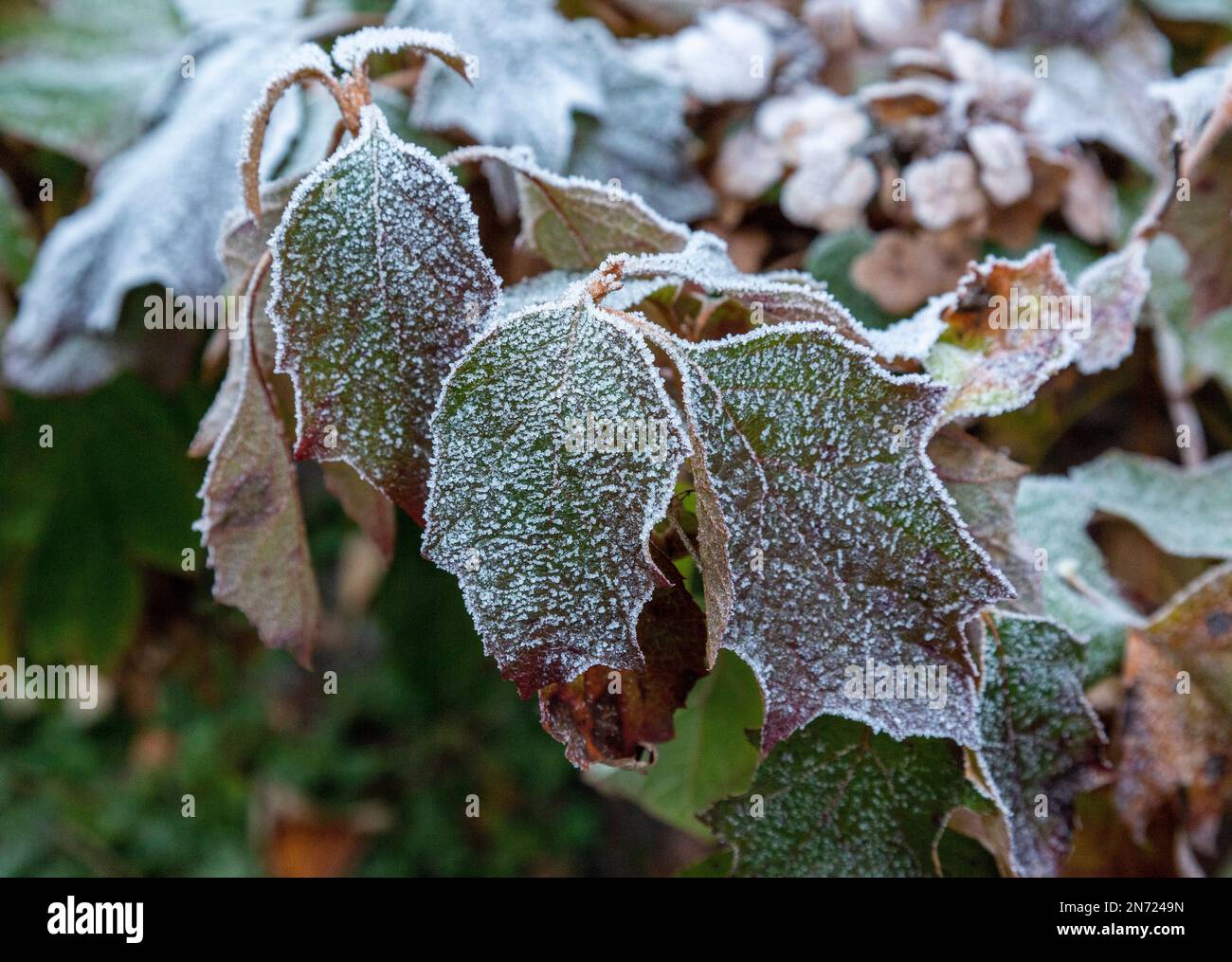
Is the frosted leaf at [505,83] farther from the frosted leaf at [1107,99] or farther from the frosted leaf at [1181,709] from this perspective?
the frosted leaf at [1181,709]

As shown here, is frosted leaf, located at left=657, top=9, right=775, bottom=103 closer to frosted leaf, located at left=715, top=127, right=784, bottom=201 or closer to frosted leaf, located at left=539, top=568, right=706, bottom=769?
frosted leaf, located at left=715, top=127, right=784, bottom=201

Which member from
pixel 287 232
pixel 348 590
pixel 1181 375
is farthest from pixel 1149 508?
pixel 348 590

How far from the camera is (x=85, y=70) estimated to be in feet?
2.27

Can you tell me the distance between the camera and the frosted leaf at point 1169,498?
56 centimetres

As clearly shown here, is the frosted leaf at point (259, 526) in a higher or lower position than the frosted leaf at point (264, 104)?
lower

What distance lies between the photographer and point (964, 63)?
591 millimetres

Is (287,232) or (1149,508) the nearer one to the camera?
(287,232)

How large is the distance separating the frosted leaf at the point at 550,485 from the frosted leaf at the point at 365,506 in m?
0.11

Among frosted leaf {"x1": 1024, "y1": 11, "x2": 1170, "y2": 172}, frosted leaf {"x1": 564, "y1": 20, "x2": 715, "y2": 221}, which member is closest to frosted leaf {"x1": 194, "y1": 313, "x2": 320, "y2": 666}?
frosted leaf {"x1": 564, "y1": 20, "x2": 715, "y2": 221}

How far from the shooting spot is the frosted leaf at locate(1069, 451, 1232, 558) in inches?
22.0

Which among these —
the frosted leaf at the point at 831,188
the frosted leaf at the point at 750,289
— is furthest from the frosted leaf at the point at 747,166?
the frosted leaf at the point at 750,289

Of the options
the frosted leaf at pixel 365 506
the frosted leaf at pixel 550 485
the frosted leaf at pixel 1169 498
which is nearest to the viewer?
the frosted leaf at pixel 550 485

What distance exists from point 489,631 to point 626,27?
0.53 meters
